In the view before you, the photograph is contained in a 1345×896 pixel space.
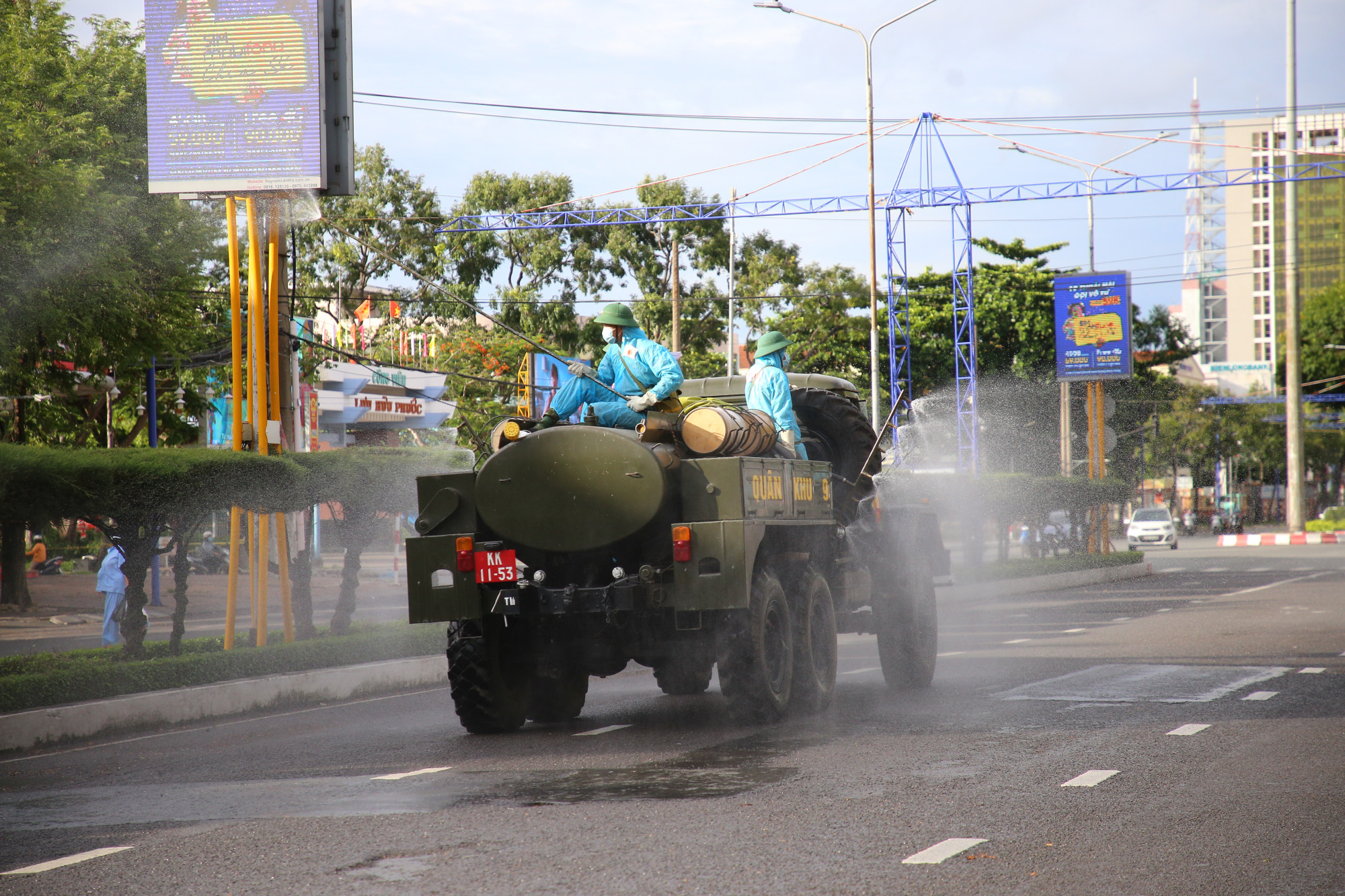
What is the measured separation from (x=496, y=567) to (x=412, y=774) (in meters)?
1.73

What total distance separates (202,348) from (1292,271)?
115 feet

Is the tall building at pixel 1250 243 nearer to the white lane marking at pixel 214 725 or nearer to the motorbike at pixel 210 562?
the motorbike at pixel 210 562

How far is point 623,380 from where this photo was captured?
1002 cm

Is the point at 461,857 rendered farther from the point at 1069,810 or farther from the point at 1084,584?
the point at 1084,584

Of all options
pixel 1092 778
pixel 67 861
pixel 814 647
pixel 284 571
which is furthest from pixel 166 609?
pixel 1092 778

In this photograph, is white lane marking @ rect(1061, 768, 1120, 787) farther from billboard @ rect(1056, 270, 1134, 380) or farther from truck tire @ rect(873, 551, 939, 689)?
billboard @ rect(1056, 270, 1134, 380)

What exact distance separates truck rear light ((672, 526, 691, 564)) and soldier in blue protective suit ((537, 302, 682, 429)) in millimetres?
1027

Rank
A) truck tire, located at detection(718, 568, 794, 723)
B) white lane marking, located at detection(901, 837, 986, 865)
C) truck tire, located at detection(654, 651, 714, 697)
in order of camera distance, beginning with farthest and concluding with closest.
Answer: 1. truck tire, located at detection(654, 651, 714, 697)
2. truck tire, located at detection(718, 568, 794, 723)
3. white lane marking, located at detection(901, 837, 986, 865)

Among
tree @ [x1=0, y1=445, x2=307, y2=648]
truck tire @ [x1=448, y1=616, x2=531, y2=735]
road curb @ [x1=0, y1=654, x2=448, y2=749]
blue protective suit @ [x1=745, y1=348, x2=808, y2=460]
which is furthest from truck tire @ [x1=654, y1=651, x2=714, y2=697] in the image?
tree @ [x1=0, y1=445, x2=307, y2=648]

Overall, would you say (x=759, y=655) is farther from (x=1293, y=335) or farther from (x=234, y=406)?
(x=1293, y=335)

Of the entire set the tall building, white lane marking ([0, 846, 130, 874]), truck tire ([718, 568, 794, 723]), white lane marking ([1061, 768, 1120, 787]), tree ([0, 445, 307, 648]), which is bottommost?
white lane marking ([1061, 768, 1120, 787])

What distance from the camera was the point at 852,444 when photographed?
11.4 meters

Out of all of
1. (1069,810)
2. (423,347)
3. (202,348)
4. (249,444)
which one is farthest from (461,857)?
(423,347)

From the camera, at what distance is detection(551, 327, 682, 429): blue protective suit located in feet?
32.2
